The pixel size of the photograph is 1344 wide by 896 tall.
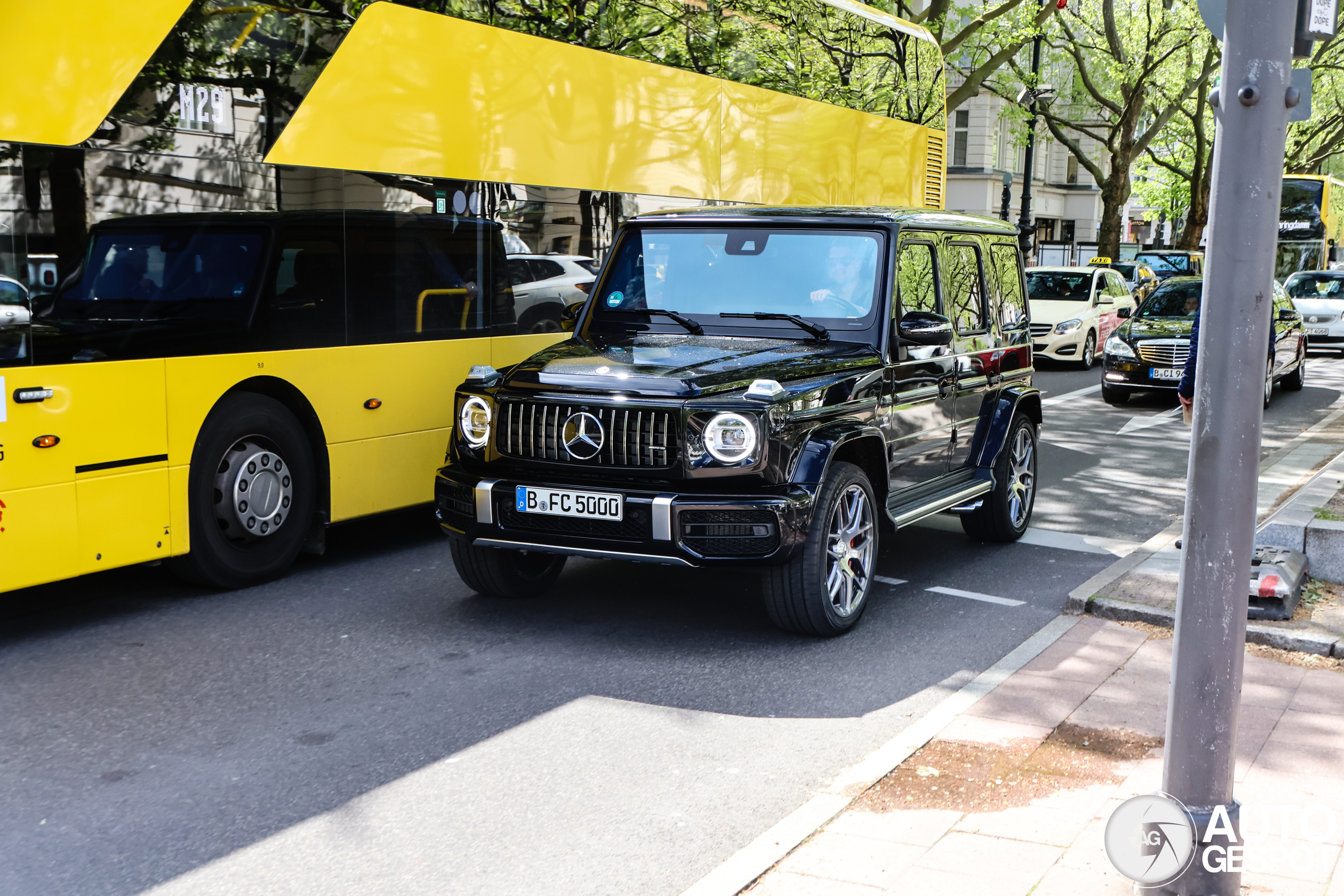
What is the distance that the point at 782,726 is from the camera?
509cm

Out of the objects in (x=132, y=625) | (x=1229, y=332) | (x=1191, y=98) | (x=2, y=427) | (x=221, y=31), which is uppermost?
(x=1191, y=98)

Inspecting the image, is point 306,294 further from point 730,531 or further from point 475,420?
point 730,531

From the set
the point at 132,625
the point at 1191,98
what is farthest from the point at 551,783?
the point at 1191,98

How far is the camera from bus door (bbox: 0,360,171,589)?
588 cm

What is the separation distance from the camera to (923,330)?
6629mm

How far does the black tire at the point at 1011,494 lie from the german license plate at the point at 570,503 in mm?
3093

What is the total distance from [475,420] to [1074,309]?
58.8 feet

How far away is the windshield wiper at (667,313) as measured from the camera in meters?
6.86

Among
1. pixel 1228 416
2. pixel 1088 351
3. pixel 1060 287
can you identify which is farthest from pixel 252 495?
pixel 1060 287

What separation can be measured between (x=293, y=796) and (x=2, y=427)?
8.05 ft

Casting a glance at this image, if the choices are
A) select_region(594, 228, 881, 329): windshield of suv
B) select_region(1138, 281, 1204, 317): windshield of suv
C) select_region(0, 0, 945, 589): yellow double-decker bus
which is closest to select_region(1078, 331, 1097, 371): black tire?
select_region(1138, 281, 1204, 317): windshield of suv

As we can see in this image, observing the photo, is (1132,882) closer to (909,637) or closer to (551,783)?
(551,783)

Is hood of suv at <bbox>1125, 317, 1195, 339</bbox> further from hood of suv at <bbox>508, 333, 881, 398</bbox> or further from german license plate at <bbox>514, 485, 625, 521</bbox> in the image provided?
german license plate at <bbox>514, 485, 625, 521</bbox>


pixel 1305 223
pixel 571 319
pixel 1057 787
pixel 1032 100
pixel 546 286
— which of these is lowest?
pixel 1057 787
